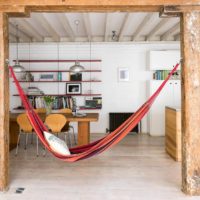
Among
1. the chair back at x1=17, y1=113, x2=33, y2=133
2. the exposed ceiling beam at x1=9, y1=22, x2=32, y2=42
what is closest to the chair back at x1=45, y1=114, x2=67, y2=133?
the chair back at x1=17, y1=113, x2=33, y2=133

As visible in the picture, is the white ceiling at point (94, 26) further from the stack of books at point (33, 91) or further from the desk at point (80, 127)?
the desk at point (80, 127)

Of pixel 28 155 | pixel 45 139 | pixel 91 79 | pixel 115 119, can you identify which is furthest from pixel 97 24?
pixel 45 139

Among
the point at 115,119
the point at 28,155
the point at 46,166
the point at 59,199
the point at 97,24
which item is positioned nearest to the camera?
the point at 59,199

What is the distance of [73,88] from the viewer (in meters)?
7.48

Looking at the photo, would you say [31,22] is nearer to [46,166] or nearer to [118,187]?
[46,166]

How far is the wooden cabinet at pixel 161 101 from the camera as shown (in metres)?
6.98

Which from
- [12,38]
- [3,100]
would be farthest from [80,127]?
[12,38]

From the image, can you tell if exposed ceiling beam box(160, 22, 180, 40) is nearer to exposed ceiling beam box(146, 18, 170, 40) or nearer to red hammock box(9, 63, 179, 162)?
exposed ceiling beam box(146, 18, 170, 40)

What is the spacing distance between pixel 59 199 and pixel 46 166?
132 cm

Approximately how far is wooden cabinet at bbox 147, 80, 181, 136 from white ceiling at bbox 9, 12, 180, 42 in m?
1.25

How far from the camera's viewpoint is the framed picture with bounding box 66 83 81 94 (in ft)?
24.5

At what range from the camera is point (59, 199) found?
9.60ft

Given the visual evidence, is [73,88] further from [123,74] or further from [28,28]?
[28,28]

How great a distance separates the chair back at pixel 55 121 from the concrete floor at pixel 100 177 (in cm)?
52
